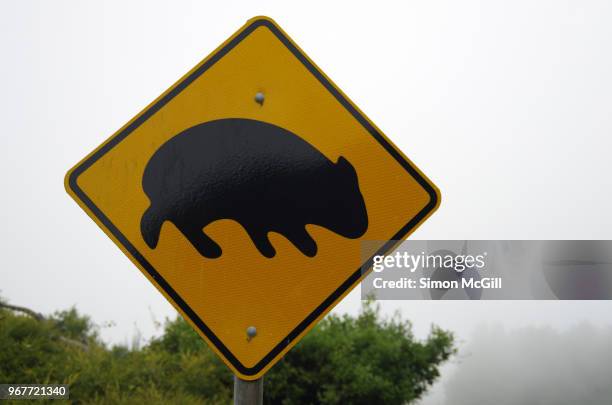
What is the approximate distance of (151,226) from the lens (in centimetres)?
202

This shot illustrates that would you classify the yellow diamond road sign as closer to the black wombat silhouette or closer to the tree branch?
the black wombat silhouette

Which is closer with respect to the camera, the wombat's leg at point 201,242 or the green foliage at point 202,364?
the wombat's leg at point 201,242

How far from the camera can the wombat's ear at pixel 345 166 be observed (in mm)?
2076

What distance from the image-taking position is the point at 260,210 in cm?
201

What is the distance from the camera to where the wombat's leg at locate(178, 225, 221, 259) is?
78.1 inches

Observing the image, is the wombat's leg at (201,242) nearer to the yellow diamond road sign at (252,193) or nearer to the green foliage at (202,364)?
the yellow diamond road sign at (252,193)

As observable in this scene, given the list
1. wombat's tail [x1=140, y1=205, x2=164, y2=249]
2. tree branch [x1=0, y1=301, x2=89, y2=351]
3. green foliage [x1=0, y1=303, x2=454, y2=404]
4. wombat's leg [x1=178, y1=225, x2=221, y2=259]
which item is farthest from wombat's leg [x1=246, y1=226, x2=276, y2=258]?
tree branch [x1=0, y1=301, x2=89, y2=351]

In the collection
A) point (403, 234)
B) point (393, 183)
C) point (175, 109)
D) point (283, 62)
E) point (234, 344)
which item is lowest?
point (234, 344)

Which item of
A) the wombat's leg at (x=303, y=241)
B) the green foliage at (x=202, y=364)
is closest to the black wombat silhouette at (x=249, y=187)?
the wombat's leg at (x=303, y=241)

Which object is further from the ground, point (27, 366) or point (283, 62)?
point (283, 62)

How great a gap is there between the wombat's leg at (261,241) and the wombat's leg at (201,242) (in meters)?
0.13

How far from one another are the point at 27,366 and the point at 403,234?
18.0 feet

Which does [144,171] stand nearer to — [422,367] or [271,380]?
[271,380]

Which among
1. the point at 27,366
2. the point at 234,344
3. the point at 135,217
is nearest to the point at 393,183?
the point at 234,344
